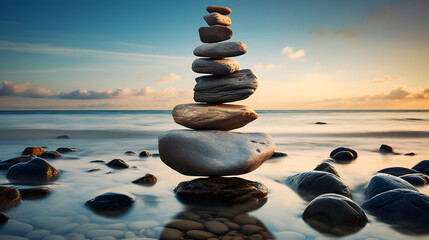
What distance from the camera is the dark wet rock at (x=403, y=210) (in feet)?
12.7

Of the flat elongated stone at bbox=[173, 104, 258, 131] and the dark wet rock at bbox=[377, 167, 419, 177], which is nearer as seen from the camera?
the flat elongated stone at bbox=[173, 104, 258, 131]

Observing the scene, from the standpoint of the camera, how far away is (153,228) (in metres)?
3.85

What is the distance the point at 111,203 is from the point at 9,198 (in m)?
1.52

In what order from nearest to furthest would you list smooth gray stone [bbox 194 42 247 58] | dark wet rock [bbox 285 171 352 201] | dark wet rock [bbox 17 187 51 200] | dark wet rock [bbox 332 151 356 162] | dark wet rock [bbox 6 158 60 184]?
dark wet rock [bbox 17 187 51 200] → dark wet rock [bbox 285 171 352 201] → smooth gray stone [bbox 194 42 247 58] → dark wet rock [bbox 6 158 60 184] → dark wet rock [bbox 332 151 356 162]

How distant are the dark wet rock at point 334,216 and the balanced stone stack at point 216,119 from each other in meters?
1.39

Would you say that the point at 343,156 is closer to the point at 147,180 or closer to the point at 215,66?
the point at 215,66

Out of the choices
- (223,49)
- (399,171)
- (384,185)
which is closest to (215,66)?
(223,49)

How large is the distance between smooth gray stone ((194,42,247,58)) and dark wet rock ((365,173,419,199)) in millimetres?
3145

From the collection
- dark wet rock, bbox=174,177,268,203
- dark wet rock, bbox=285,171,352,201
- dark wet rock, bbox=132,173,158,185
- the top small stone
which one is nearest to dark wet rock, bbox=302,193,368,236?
dark wet rock, bbox=285,171,352,201

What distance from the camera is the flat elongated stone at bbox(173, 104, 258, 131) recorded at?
5.36 metres

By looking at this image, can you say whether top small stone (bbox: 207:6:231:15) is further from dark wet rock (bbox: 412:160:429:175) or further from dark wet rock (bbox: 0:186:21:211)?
dark wet rock (bbox: 412:160:429:175)

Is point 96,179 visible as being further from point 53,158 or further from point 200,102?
point 53,158

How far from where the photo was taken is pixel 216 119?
17.6 ft

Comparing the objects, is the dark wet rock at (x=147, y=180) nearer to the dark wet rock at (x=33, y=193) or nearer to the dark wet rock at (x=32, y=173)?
the dark wet rock at (x=33, y=193)
